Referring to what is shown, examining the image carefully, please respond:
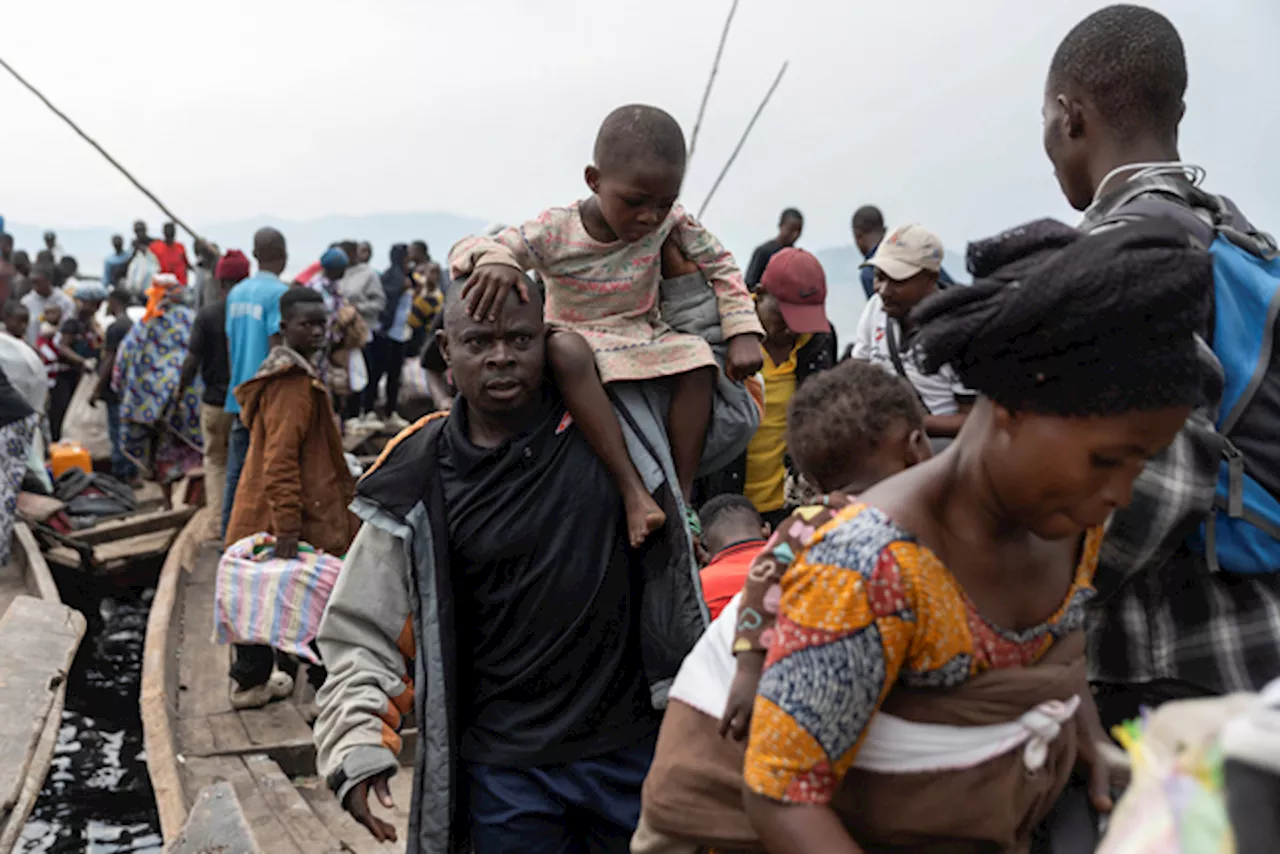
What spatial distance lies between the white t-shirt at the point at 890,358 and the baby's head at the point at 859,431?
4.19ft

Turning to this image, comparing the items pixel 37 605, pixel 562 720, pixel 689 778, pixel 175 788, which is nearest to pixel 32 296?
pixel 37 605

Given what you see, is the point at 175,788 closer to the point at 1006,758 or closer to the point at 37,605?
the point at 37,605

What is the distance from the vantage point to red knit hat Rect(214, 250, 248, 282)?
320 inches

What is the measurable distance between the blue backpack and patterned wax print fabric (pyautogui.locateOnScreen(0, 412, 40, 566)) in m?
5.85

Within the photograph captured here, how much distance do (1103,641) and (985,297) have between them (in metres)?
0.87

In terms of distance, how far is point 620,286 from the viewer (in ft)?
8.55

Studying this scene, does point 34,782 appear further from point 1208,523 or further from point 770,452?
point 1208,523

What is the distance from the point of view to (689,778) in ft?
4.92

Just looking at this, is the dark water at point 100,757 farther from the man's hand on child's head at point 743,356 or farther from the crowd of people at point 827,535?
the man's hand on child's head at point 743,356

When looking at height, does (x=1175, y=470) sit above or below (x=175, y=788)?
above

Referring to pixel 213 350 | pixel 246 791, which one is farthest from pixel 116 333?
pixel 246 791

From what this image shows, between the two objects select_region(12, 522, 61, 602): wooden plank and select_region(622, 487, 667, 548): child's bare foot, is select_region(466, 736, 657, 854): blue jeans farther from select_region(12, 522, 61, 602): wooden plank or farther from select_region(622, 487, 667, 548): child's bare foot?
select_region(12, 522, 61, 602): wooden plank

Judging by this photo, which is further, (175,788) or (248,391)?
(248,391)

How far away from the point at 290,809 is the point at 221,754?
0.78 metres
